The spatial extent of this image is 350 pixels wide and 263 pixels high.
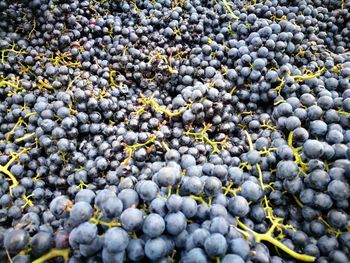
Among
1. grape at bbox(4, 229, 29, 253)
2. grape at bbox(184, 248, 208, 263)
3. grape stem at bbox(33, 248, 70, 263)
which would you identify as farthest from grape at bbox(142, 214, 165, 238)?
grape at bbox(4, 229, 29, 253)

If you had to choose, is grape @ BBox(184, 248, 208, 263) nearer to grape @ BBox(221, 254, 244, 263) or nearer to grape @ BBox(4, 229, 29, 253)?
grape @ BBox(221, 254, 244, 263)

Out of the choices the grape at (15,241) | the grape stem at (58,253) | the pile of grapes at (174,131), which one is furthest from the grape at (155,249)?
the grape at (15,241)

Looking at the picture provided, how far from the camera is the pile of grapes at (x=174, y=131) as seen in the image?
884 millimetres

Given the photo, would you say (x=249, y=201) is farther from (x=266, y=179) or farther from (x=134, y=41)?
(x=134, y=41)

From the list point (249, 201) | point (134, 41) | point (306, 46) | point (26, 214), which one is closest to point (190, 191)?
point (249, 201)

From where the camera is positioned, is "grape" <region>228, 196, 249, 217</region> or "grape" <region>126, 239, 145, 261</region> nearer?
"grape" <region>126, 239, 145, 261</region>

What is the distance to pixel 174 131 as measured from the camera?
129 centimetres

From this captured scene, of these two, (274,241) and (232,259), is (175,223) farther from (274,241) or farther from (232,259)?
(274,241)

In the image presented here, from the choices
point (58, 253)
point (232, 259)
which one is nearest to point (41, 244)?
point (58, 253)

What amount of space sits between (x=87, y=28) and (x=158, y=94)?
0.61 metres

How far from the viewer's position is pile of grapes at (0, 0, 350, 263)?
0.88 m

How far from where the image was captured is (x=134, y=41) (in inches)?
64.5

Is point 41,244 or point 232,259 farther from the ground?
point 232,259

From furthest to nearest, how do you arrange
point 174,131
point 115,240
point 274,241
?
point 174,131 → point 274,241 → point 115,240
